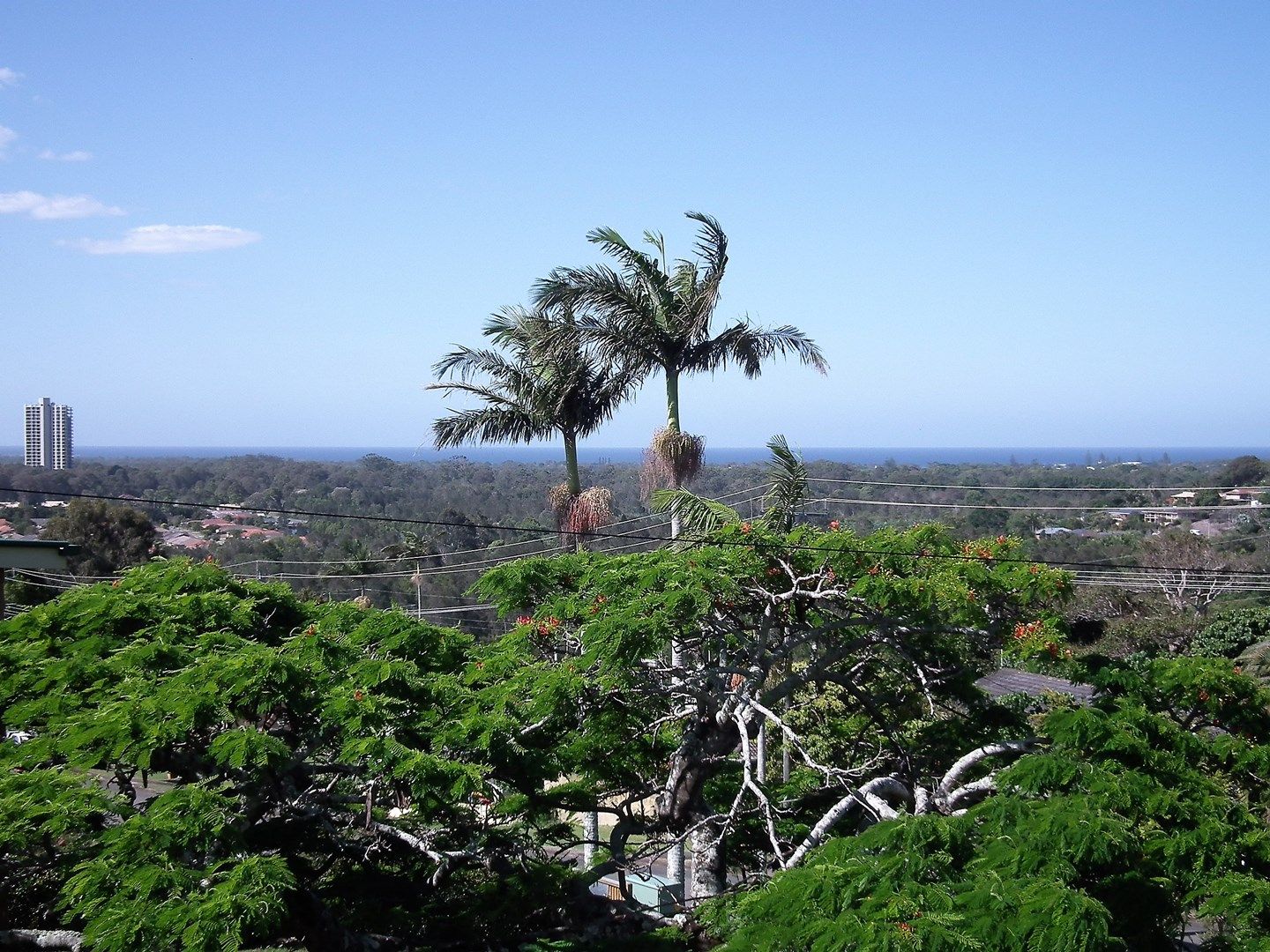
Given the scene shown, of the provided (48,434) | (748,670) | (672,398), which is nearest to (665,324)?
(672,398)

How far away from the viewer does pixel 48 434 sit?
301ft

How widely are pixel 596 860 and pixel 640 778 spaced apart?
3.31 feet

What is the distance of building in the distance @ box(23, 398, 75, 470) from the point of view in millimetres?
89438

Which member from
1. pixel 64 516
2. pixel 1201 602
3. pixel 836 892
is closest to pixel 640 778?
pixel 836 892

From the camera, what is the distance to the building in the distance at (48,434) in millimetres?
89438

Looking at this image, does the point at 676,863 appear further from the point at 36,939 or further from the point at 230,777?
the point at 36,939

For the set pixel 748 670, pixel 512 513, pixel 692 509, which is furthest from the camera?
pixel 512 513

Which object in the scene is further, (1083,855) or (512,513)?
(512,513)

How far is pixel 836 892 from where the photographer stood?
6.68 meters

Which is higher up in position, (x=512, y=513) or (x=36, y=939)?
(x=512, y=513)

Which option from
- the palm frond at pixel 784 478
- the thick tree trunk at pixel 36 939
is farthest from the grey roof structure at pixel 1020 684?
the thick tree trunk at pixel 36 939

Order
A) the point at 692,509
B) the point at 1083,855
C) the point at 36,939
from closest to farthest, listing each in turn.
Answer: the point at 1083,855 → the point at 36,939 → the point at 692,509

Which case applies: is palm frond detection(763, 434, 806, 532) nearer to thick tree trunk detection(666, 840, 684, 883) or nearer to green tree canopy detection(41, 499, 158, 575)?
thick tree trunk detection(666, 840, 684, 883)

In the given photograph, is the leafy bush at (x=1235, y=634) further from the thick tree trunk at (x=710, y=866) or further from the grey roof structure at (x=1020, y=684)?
the thick tree trunk at (x=710, y=866)
